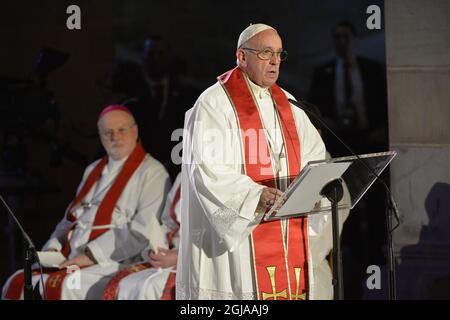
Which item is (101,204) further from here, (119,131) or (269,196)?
(269,196)

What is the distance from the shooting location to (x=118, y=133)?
284 inches

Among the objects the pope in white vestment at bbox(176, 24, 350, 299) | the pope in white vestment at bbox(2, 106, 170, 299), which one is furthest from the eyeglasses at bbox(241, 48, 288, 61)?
the pope in white vestment at bbox(2, 106, 170, 299)

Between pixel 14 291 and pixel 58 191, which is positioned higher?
pixel 58 191

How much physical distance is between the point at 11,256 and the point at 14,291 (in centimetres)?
101

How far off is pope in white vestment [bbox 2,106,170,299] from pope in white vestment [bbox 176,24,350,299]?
1.60 metres

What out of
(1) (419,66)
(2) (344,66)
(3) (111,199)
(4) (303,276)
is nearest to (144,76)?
(3) (111,199)

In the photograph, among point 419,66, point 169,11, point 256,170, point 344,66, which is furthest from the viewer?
point 169,11

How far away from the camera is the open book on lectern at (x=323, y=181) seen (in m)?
4.38

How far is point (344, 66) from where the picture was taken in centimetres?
712

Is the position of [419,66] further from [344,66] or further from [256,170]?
[256,170]

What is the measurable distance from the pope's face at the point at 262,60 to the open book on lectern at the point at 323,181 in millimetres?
786

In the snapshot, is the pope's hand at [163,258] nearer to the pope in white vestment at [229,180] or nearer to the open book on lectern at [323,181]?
the pope in white vestment at [229,180]

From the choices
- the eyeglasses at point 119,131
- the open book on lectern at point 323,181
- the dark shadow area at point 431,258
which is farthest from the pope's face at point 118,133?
the open book on lectern at point 323,181

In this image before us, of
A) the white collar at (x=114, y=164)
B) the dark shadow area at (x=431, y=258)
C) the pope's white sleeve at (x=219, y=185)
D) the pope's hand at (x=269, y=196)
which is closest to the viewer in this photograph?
the pope's hand at (x=269, y=196)
